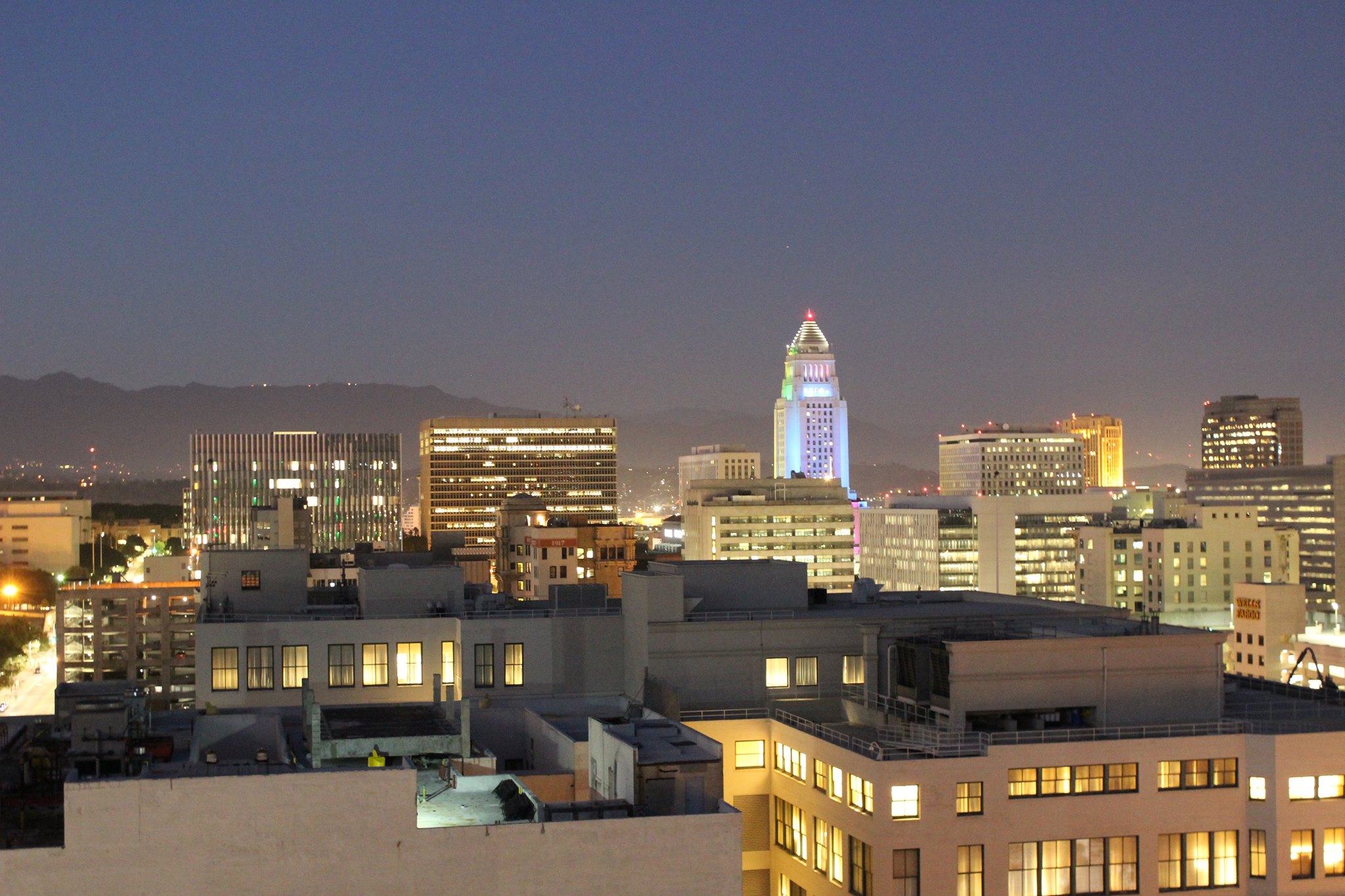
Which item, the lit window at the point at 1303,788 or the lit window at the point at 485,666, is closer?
the lit window at the point at 1303,788

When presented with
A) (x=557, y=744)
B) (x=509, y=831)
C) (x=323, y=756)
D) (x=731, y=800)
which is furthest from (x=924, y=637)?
(x=509, y=831)

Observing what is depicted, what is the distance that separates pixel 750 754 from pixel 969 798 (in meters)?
8.80

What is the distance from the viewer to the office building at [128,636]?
146875 mm

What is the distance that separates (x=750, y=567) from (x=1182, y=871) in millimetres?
21406

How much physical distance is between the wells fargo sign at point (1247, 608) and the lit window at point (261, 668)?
4904 inches

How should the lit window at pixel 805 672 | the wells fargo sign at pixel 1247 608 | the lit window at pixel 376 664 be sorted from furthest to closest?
the wells fargo sign at pixel 1247 608 → the lit window at pixel 376 664 → the lit window at pixel 805 672

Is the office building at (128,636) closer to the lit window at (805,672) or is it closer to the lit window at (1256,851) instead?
the lit window at (805,672)

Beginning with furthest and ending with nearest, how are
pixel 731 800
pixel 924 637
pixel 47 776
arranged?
pixel 924 637
pixel 731 800
pixel 47 776

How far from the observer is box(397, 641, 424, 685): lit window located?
61344mm

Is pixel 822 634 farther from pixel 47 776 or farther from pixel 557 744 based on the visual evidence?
pixel 47 776

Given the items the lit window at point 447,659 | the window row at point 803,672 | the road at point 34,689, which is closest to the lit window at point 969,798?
the window row at point 803,672

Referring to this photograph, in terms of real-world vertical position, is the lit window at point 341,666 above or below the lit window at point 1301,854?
above

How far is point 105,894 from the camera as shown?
29.6 metres

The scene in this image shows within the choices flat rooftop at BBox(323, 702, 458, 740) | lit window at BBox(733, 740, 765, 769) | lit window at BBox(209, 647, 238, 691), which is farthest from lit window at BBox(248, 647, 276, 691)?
lit window at BBox(733, 740, 765, 769)
